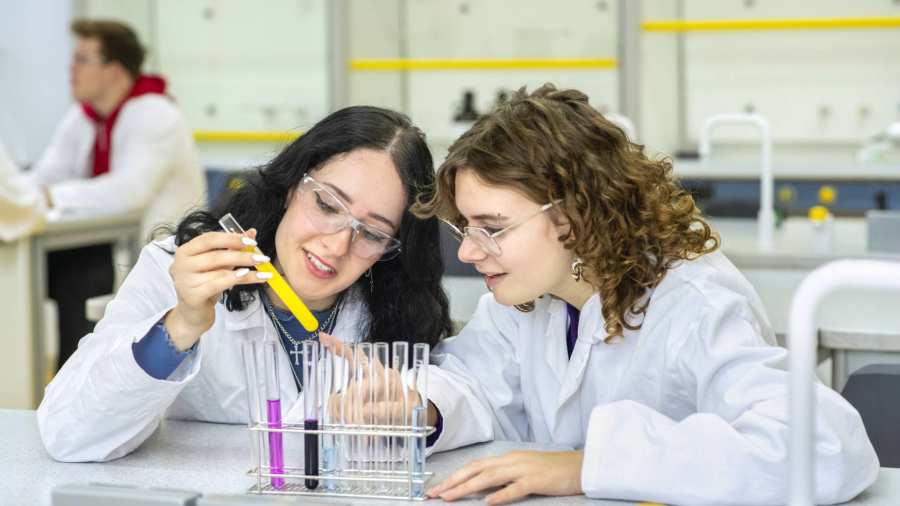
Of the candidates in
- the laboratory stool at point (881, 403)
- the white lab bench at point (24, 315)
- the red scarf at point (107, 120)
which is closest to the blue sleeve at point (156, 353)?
the laboratory stool at point (881, 403)

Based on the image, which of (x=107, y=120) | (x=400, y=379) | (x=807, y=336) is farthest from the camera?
(x=107, y=120)

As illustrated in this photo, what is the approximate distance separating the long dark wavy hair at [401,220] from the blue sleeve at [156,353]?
0.23 metres

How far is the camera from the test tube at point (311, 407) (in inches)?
52.0

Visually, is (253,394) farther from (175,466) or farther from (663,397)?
(663,397)

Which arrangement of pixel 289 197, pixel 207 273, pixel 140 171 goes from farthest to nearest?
1. pixel 140 171
2. pixel 289 197
3. pixel 207 273

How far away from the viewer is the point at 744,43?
18.8ft

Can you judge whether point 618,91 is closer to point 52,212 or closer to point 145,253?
point 52,212

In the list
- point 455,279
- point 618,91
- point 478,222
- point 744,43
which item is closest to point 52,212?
point 455,279

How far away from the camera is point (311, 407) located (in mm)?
1340

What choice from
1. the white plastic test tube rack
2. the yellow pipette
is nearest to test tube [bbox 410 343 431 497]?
the white plastic test tube rack

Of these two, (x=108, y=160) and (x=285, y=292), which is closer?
(x=285, y=292)

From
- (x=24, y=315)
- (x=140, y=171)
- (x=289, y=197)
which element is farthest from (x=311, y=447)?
(x=140, y=171)

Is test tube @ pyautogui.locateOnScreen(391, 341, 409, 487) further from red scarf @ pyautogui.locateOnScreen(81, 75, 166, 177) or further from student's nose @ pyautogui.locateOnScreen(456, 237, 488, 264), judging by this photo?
red scarf @ pyautogui.locateOnScreen(81, 75, 166, 177)

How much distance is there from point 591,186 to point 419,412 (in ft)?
1.46
